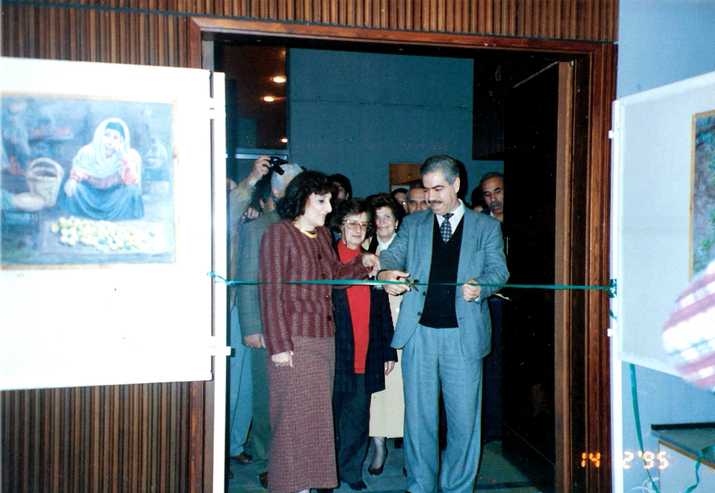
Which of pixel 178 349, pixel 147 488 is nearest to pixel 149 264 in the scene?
pixel 178 349

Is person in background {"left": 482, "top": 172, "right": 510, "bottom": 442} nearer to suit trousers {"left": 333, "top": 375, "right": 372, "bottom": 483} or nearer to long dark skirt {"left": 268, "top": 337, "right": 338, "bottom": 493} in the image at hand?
suit trousers {"left": 333, "top": 375, "right": 372, "bottom": 483}

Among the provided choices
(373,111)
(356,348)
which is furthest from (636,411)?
(373,111)

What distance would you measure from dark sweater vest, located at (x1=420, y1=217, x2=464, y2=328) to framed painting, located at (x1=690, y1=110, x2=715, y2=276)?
106cm

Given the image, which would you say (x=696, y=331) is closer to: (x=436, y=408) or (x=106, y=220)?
(x=106, y=220)

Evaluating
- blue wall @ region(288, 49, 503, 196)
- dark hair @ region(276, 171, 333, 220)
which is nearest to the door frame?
dark hair @ region(276, 171, 333, 220)

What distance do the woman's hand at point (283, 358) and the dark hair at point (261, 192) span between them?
3.15 ft

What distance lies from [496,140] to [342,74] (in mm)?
2740

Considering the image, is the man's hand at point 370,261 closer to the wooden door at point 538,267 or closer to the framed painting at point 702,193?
the wooden door at point 538,267

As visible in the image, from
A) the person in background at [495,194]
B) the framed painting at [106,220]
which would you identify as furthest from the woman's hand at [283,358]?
the person in background at [495,194]

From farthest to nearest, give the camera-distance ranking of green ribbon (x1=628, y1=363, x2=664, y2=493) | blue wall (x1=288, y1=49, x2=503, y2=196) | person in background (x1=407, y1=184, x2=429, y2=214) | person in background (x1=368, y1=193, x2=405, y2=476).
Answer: blue wall (x1=288, y1=49, x2=503, y2=196) < person in background (x1=407, y1=184, x2=429, y2=214) < person in background (x1=368, y1=193, x2=405, y2=476) < green ribbon (x1=628, y1=363, x2=664, y2=493)

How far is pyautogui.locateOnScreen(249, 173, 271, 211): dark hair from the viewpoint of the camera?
3225 mm

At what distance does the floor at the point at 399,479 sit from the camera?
3.10 m

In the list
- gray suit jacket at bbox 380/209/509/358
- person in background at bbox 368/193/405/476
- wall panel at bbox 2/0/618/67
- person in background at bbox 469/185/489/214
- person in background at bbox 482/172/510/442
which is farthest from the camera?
person in background at bbox 469/185/489/214

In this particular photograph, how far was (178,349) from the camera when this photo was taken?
2057 mm
